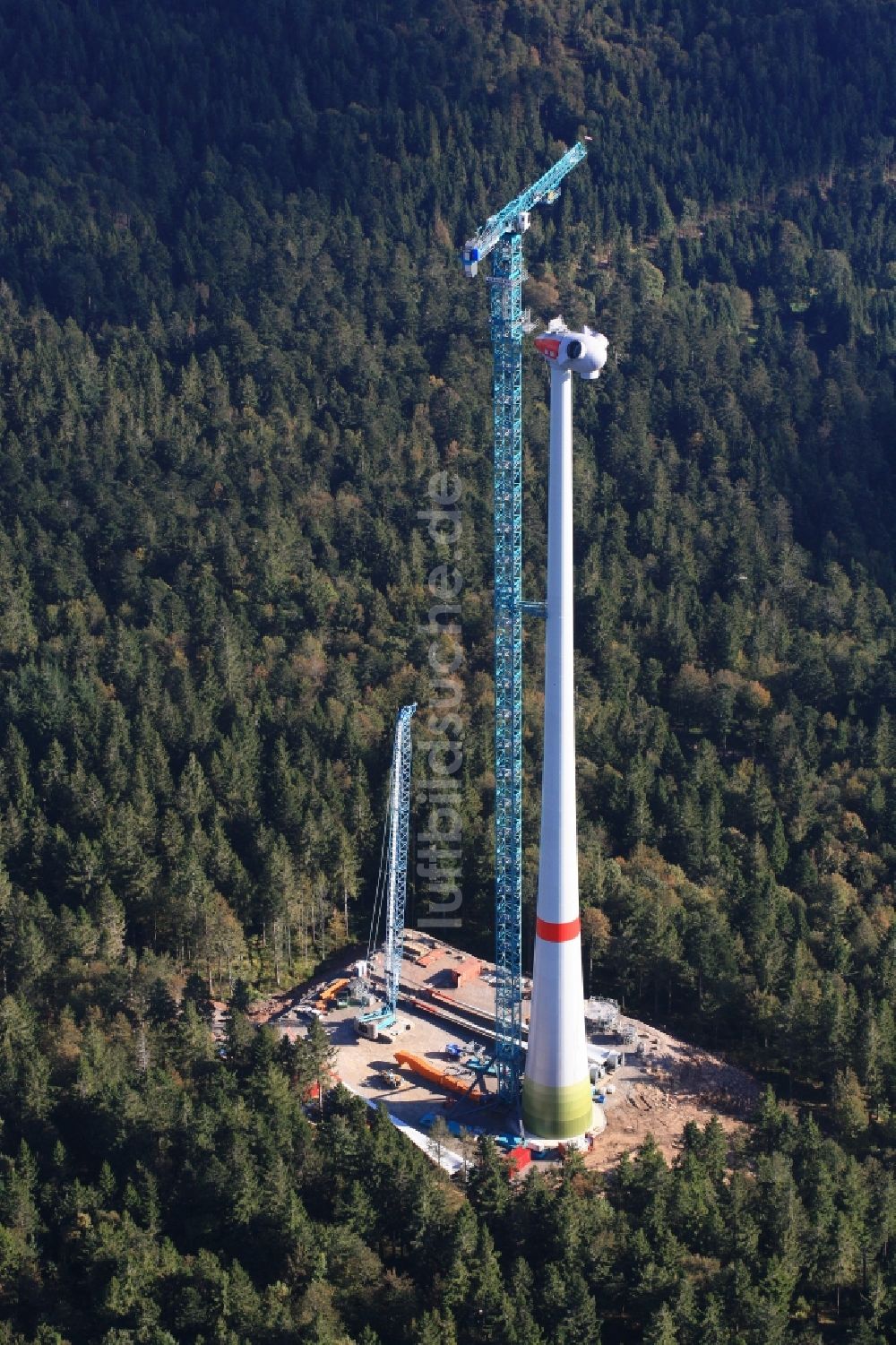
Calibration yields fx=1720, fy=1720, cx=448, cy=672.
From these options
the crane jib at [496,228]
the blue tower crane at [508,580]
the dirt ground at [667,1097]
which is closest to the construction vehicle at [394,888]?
the blue tower crane at [508,580]

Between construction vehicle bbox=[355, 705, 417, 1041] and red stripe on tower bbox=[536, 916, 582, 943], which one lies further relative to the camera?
construction vehicle bbox=[355, 705, 417, 1041]

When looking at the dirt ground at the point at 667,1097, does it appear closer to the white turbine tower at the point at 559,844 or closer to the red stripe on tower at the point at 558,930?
the white turbine tower at the point at 559,844

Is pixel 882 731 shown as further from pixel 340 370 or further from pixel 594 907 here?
pixel 340 370

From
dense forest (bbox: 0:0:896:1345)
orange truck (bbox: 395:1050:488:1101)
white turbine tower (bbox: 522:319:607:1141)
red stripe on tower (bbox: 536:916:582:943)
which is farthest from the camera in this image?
orange truck (bbox: 395:1050:488:1101)

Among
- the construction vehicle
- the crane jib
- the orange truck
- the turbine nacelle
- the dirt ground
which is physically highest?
the crane jib

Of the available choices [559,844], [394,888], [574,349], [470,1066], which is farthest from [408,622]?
[574,349]

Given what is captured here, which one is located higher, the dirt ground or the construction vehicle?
the construction vehicle

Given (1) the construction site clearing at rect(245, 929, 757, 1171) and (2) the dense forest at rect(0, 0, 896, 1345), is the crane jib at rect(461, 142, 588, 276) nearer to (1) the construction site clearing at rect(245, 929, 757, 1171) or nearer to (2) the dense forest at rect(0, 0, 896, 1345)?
(2) the dense forest at rect(0, 0, 896, 1345)

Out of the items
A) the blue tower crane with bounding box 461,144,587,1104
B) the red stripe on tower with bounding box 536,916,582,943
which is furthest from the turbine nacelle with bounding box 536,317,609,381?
the red stripe on tower with bounding box 536,916,582,943
